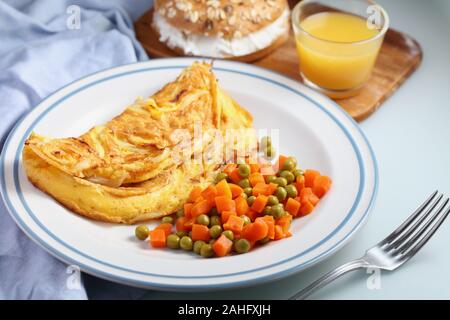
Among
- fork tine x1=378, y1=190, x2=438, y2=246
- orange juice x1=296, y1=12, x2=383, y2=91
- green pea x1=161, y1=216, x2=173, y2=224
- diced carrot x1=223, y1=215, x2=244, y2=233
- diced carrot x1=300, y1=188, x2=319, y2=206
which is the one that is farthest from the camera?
orange juice x1=296, y1=12, x2=383, y2=91

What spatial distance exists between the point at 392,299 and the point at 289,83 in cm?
213

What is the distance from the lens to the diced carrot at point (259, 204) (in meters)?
4.45

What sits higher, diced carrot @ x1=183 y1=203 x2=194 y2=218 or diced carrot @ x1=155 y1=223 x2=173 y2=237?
diced carrot @ x1=183 y1=203 x2=194 y2=218

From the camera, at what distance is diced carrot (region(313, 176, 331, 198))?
4.65m

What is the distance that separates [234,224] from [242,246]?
0.53 feet

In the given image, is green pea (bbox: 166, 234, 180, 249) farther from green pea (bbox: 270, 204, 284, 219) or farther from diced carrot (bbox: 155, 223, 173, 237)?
green pea (bbox: 270, 204, 284, 219)

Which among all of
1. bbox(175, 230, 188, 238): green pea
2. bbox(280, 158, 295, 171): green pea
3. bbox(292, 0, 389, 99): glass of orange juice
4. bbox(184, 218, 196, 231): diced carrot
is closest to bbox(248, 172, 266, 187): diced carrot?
bbox(280, 158, 295, 171): green pea

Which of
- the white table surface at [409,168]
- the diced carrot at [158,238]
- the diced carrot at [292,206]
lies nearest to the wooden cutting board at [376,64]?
the white table surface at [409,168]

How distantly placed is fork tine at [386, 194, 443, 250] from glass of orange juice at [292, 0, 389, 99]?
5.47 ft

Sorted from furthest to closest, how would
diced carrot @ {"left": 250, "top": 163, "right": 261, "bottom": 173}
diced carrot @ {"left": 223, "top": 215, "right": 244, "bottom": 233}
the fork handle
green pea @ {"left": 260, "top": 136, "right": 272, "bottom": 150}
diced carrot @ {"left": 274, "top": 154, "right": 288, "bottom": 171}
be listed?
green pea @ {"left": 260, "top": 136, "right": 272, "bottom": 150}
diced carrot @ {"left": 274, "top": 154, "right": 288, "bottom": 171}
diced carrot @ {"left": 250, "top": 163, "right": 261, "bottom": 173}
diced carrot @ {"left": 223, "top": 215, "right": 244, "bottom": 233}
the fork handle

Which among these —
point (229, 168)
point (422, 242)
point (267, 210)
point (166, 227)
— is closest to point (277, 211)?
point (267, 210)

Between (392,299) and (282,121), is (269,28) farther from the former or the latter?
(392,299)

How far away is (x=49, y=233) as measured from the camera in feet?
13.7

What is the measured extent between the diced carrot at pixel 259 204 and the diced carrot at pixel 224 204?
14 cm
